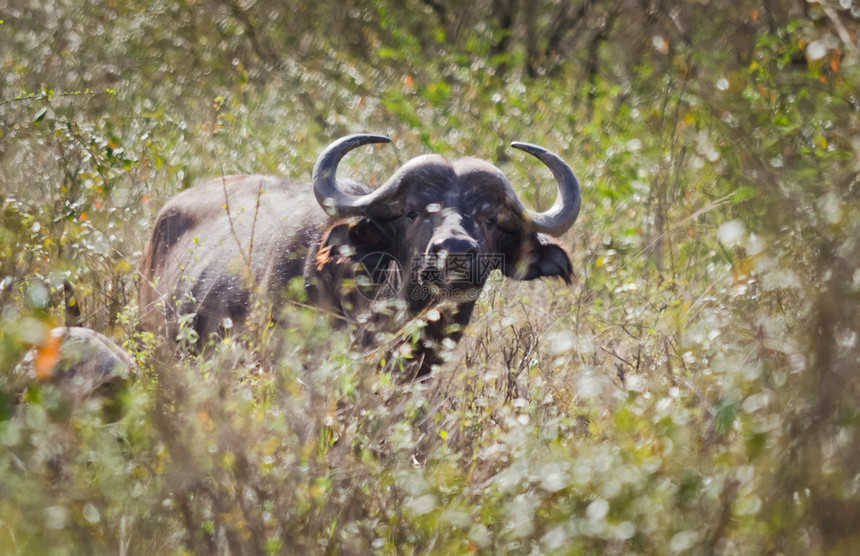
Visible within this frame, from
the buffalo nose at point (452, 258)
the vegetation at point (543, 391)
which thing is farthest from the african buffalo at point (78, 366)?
the buffalo nose at point (452, 258)

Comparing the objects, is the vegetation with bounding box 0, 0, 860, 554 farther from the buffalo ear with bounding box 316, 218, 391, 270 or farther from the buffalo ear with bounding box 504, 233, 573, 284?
the buffalo ear with bounding box 316, 218, 391, 270

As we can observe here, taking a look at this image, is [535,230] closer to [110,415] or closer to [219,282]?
[219,282]

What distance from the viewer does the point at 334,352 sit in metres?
2.83

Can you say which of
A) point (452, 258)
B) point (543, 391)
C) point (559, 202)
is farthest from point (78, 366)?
point (559, 202)

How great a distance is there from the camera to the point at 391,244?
461 cm

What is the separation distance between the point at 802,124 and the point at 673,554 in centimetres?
163

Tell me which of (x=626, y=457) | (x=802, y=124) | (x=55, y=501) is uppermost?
(x=55, y=501)

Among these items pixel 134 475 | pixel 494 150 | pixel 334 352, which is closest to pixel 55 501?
pixel 134 475

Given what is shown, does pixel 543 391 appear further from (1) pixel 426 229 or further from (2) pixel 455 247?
(1) pixel 426 229

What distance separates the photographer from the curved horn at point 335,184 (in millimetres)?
4484

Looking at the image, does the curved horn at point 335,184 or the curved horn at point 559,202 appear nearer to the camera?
the curved horn at point 335,184

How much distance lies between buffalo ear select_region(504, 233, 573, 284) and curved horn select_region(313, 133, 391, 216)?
33.9 inches
